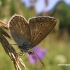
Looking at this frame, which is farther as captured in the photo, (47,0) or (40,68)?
(40,68)

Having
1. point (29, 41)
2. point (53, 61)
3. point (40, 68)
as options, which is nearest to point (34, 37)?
point (29, 41)

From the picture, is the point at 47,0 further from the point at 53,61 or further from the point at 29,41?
the point at 53,61
